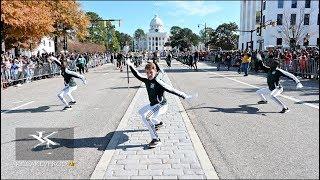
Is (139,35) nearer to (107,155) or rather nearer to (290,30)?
(290,30)

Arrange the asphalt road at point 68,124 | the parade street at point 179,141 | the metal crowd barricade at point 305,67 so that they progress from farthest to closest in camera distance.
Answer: the metal crowd barricade at point 305,67 → the asphalt road at point 68,124 → the parade street at point 179,141

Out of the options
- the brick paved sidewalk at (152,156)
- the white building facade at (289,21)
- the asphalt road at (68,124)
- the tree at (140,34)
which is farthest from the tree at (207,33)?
the brick paved sidewalk at (152,156)

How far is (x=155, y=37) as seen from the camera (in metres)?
181

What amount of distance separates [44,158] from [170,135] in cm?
252

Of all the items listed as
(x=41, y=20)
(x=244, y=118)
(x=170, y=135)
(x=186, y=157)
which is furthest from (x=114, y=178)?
(x=41, y=20)

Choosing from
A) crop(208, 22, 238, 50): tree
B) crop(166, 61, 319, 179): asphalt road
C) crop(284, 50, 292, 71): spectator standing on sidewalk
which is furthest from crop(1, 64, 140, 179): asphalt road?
crop(208, 22, 238, 50): tree

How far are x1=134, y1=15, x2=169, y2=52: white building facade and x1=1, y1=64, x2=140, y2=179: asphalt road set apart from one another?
15682 centimetres

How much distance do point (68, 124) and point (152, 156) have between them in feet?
12.0

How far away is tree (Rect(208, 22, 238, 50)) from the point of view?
105 m

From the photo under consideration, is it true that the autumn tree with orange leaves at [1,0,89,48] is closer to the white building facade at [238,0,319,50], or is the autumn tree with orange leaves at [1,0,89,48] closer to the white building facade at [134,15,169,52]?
the white building facade at [238,0,319,50]

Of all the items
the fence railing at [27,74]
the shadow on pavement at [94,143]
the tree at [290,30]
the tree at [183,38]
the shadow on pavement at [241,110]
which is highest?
the tree at [183,38]

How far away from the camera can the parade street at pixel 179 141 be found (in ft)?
18.5

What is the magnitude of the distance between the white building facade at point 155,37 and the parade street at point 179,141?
524 feet

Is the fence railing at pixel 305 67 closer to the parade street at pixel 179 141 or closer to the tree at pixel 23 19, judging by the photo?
the parade street at pixel 179 141
